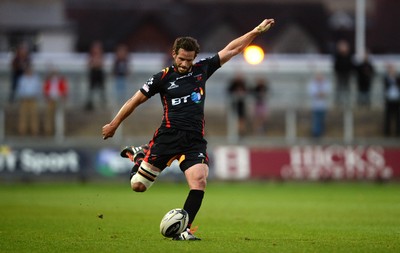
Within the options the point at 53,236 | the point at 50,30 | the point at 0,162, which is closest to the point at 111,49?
the point at 50,30

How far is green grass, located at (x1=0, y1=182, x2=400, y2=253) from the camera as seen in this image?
12.0 m

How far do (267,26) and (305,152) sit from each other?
17829 mm

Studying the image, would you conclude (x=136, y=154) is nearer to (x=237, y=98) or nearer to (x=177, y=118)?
(x=177, y=118)

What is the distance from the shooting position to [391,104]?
3094 cm

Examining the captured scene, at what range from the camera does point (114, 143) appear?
30.5 meters

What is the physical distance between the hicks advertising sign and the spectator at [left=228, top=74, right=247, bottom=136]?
80cm

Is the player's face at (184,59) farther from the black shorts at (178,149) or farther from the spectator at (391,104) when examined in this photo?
the spectator at (391,104)

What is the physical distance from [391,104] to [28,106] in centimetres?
1103

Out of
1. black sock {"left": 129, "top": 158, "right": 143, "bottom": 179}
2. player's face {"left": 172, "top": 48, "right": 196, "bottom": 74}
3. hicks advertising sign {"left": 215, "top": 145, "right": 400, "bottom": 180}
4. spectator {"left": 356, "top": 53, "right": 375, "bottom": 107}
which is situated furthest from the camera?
spectator {"left": 356, "top": 53, "right": 375, "bottom": 107}

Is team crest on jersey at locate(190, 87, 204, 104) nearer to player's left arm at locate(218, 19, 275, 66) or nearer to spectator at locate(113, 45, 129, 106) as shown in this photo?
player's left arm at locate(218, 19, 275, 66)

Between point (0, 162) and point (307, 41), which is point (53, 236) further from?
point (307, 41)

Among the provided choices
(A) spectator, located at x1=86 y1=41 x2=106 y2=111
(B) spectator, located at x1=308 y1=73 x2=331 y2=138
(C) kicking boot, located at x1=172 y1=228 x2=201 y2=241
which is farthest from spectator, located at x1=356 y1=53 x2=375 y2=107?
(C) kicking boot, located at x1=172 y1=228 x2=201 y2=241

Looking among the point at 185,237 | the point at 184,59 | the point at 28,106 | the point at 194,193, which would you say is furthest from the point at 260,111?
the point at 185,237

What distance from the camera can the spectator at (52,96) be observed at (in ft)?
99.4
